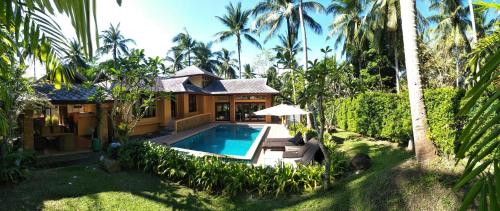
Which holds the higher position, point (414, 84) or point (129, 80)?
point (129, 80)

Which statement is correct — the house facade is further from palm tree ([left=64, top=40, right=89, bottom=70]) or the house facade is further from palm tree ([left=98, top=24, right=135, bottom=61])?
palm tree ([left=98, top=24, right=135, bottom=61])

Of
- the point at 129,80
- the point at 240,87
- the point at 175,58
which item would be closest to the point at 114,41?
the point at 175,58

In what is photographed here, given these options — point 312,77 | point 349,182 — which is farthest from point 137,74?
point 349,182

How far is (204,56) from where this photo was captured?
141ft

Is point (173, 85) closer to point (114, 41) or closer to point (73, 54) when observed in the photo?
point (73, 54)

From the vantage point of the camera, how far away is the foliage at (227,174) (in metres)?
7.85

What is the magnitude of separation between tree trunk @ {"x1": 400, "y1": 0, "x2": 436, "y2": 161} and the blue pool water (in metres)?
9.14

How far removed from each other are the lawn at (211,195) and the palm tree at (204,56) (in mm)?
35373

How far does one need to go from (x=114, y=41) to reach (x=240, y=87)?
27432 mm

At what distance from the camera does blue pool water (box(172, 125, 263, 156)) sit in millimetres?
15352

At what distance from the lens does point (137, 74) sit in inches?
433

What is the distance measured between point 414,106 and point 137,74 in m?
10.2

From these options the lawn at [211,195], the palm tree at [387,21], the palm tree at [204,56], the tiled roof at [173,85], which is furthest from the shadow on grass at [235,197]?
the palm tree at [204,56]

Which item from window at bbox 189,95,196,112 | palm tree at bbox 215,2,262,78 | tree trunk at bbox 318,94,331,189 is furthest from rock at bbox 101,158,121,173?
palm tree at bbox 215,2,262,78
